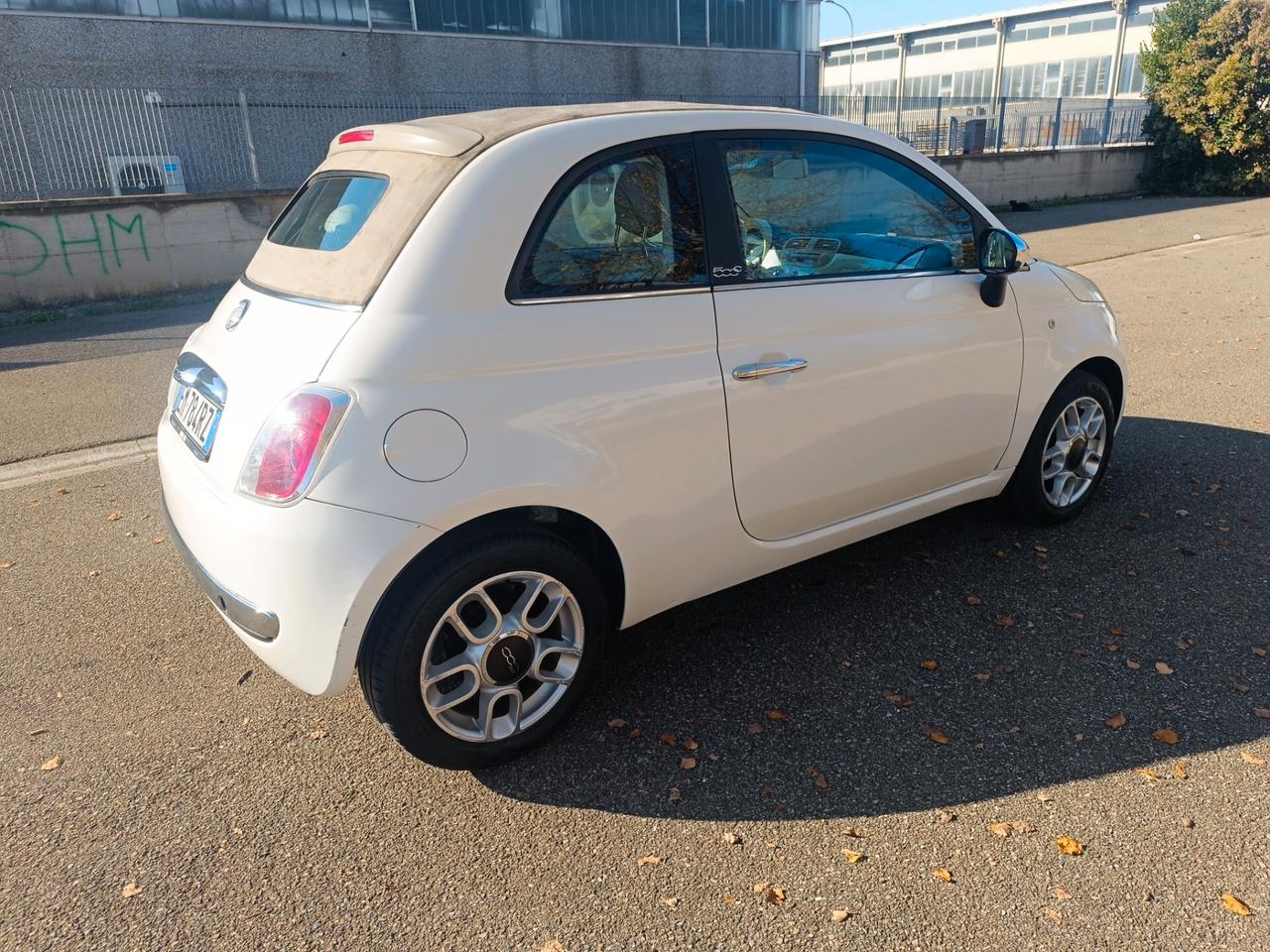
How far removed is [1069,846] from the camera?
2445 mm

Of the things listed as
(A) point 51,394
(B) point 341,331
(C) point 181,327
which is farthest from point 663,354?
(C) point 181,327

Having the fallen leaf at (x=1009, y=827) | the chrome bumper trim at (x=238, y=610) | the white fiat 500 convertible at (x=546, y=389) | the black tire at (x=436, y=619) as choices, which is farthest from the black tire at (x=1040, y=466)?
the chrome bumper trim at (x=238, y=610)

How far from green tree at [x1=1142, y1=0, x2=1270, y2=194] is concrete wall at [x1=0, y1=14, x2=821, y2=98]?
11.6 meters

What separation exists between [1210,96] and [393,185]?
26.9 meters

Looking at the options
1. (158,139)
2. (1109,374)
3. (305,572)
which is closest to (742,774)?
(305,572)

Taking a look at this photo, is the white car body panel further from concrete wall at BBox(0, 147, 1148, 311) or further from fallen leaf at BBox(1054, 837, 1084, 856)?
concrete wall at BBox(0, 147, 1148, 311)

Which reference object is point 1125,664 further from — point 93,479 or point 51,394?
point 51,394

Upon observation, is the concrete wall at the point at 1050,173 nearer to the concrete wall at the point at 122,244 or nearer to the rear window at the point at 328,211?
the concrete wall at the point at 122,244

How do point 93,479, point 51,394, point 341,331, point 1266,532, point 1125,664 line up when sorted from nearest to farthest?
point 341,331, point 1125,664, point 1266,532, point 93,479, point 51,394

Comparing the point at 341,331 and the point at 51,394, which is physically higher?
the point at 341,331

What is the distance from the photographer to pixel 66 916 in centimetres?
232

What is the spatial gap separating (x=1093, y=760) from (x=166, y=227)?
12625 millimetres

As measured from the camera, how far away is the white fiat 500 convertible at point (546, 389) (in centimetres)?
243

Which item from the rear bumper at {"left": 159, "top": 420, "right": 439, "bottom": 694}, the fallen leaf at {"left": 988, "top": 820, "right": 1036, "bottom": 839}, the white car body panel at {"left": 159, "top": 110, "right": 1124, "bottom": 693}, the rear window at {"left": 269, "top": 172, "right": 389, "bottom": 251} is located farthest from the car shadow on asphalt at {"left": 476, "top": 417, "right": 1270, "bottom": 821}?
the rear window at {"left": 269, "top": 172, "right": 389, "bottom": 251}
